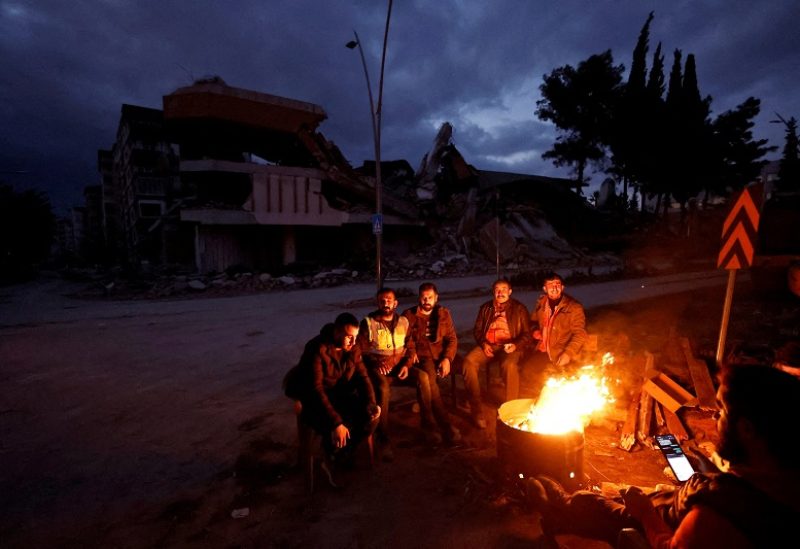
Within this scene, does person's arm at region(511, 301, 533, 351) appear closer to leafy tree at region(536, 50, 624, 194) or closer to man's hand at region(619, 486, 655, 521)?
Answer: man's hand at region(619, 486, 655, 521)

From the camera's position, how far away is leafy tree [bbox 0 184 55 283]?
88.4ft

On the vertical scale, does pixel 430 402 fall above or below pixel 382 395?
below

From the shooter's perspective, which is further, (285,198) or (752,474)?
(285,198)

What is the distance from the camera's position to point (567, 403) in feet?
13.0

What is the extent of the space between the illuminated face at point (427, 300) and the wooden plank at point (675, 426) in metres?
2.69

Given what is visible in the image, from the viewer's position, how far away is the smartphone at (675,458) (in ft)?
10.4

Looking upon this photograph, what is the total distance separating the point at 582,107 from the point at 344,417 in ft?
141

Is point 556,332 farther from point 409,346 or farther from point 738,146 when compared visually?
point 738,146

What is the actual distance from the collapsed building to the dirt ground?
18.2 m

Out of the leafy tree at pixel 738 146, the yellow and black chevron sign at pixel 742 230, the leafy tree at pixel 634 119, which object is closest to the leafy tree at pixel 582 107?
the leafy tree at pixel 634 119

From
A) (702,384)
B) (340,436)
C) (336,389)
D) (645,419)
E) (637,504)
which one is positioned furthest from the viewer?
(645,419)

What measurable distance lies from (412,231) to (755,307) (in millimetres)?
22337

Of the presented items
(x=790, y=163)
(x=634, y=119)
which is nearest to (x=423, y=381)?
(x=634, y=119)

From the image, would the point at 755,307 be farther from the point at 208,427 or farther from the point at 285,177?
the point at 285,177
